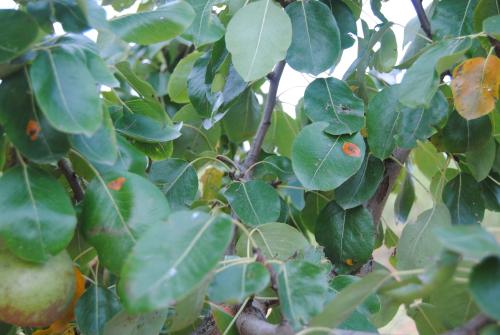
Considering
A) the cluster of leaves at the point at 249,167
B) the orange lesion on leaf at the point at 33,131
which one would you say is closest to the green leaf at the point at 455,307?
the cluster of leaves at the point at 249,167

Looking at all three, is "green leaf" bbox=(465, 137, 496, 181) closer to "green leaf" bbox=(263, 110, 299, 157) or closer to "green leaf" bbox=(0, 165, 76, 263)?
"green leaf" bbox=(263, 110, 299, 157)

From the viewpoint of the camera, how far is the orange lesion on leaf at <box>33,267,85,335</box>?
0.76 meters

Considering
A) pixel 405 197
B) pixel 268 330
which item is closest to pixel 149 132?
pixel 268 330

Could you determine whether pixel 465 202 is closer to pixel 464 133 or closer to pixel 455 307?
pixel 464 133

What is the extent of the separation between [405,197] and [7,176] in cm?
78

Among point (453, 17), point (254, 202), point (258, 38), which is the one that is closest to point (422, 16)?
point (453, 17)

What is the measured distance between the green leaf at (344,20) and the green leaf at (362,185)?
0.20 meters

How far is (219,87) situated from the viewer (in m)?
1.01

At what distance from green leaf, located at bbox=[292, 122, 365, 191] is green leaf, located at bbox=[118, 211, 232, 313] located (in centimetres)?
30

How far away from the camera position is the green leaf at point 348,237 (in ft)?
3.16

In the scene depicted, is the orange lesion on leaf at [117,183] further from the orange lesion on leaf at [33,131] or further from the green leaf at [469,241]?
the green leaf at [469,241]

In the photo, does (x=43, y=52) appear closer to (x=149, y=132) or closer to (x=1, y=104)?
(x=1, y=104)

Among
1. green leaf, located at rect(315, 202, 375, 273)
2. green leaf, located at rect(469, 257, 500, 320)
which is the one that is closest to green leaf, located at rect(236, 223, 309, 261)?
green leaf, located at rect(315, 202, 375, 273)

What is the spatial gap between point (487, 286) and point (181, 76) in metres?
0.83
